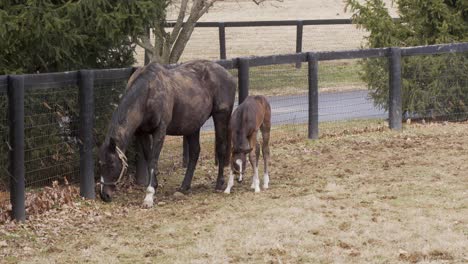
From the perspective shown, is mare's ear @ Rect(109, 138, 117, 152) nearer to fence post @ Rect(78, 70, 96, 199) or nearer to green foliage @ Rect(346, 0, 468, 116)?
fence post @ Rect(78, 70, 96, 199)

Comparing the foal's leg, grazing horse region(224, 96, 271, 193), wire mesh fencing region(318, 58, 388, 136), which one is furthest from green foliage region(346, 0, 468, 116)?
the foal's leg

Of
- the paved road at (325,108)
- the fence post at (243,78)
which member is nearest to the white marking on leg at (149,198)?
the fence post at (243,78)

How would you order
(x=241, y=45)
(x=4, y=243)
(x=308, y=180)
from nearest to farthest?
1. (x=4, y=243)
2. (x=308, y=180)
3. (x=241, y=45)

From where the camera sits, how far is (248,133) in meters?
11.8

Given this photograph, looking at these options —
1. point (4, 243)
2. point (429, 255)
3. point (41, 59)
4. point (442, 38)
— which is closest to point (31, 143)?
point (41, 59)

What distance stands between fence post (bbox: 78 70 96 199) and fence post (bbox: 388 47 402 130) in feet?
22.8

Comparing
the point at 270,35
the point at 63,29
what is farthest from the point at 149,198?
the point at 270,35

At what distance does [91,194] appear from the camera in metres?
11.5

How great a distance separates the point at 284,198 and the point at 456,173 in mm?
2666

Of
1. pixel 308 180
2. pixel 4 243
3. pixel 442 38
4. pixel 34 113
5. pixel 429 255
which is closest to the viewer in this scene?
pixel 429 255

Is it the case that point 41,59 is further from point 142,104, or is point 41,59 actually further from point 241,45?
point 241,45

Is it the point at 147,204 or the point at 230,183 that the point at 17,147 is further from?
the point at 230,183

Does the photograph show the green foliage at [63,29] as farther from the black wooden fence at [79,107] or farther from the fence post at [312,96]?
the fence post at [312,96]

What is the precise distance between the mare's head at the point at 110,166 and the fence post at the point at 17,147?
931 millimetres
